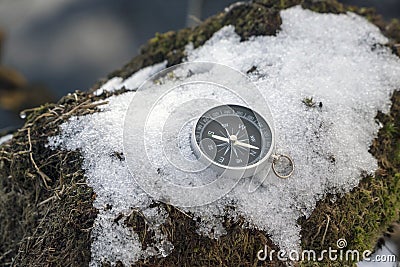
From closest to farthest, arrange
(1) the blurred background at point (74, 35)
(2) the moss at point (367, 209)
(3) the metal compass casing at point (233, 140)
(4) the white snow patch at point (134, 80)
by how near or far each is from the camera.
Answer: (3) the metal compass casing at point (233, 140)
(2) the moss at point (367, 209)
(4) the white snow patch at point (134, 80)
(1) the blurred background at point (74, 35)

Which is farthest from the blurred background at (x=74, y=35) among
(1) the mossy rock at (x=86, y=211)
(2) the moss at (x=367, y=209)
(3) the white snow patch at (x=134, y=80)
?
(2) the moss at (x=367, y=209)

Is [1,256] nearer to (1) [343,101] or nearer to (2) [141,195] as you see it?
(2) [141,195]

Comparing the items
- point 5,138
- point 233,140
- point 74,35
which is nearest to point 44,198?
point 5,138

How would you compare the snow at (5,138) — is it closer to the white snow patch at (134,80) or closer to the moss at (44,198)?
the moss at (44,198)

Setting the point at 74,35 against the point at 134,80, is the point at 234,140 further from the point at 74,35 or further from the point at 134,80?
the point at 74,35

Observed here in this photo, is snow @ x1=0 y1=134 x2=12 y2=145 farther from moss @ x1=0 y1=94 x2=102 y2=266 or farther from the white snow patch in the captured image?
the white snow patch

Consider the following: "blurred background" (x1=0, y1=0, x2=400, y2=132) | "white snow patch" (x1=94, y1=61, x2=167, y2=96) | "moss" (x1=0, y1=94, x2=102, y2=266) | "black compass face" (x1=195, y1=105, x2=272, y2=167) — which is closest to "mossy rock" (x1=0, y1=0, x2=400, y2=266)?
"moss" (x1=0, y1=94, x2=102, y2=266)
